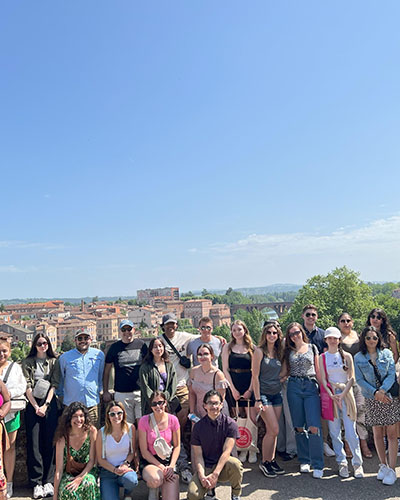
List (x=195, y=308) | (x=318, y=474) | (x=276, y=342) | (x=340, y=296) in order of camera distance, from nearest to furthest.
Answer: (x=318, y=474) < (x=276, y=342) < (x=340, y=296) < (x=195, y=308)

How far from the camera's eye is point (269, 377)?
4.50 m

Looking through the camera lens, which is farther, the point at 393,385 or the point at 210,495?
the point at 393,385

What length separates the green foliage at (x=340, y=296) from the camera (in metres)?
31.6

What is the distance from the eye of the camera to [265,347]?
464 cm

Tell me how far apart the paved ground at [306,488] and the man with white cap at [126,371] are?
0.83 meters

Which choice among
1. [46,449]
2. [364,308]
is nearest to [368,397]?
[46,449]

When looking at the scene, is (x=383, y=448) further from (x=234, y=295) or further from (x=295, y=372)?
(x=234, y=295)

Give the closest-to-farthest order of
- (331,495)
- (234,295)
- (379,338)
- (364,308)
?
(331,495) → (379,338) → (364,308) → (234,295)

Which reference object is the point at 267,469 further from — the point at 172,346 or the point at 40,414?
the point at 40,414

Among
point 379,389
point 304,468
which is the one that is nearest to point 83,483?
point 304,468

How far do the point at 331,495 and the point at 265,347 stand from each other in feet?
5.17

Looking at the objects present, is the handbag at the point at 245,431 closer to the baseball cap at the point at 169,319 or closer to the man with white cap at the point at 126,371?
the man with white cap at the point at 126,371

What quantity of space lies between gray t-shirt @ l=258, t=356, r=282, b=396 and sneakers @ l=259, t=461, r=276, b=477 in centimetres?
76

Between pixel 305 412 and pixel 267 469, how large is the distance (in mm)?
752
